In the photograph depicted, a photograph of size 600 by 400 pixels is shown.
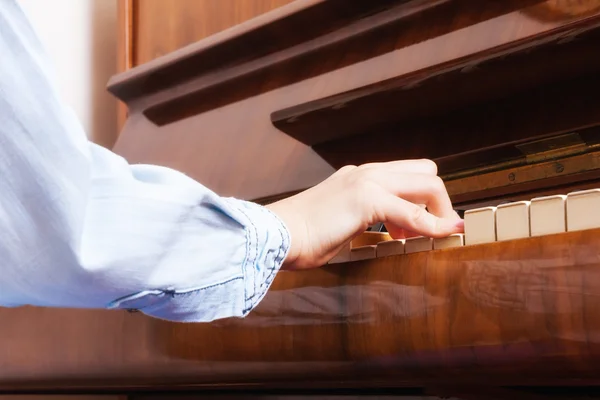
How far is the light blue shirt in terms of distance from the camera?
1.47 feet

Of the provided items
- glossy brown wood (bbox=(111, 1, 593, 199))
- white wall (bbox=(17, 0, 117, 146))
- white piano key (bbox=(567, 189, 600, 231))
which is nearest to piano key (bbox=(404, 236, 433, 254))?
white piano key (bbox=(567, 189, 600, 231))

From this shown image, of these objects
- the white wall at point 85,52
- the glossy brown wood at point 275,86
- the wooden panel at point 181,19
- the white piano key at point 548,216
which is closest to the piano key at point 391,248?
the white piano key at point 548,216

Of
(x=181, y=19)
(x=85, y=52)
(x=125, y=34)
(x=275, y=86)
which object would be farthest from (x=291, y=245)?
(x=85, y=52)

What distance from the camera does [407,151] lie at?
863 millimetres

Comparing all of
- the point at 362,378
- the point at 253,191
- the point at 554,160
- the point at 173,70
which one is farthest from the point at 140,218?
the point at 173,70

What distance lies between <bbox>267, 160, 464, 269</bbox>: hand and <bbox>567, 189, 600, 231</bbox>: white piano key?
116mm

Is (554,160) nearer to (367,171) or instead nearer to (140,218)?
(367,171)

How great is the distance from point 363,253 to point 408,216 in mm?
54

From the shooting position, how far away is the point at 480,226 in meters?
0.50

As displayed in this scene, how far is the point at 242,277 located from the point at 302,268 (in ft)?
0.26

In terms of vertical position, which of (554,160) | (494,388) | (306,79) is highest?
(306,79)

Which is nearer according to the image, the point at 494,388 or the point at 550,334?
the point at 550,334

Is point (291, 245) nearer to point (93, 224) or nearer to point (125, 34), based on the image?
point (93, 224)

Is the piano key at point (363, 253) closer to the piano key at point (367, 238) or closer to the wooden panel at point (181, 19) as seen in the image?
the piano key at point (367, 238)
